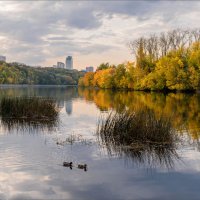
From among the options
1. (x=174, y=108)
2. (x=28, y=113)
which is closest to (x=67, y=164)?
(x=28, y=113)

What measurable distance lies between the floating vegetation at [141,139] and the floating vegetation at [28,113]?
818cm

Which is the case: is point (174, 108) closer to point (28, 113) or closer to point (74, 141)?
point (28, 113)

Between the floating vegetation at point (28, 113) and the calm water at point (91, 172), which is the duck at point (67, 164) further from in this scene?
the floating vegetation at point (28, 113)

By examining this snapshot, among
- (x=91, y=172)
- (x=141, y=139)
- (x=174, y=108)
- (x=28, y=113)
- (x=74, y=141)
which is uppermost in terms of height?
(x=28, y=113)

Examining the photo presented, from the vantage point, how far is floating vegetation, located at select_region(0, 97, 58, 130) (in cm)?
2662

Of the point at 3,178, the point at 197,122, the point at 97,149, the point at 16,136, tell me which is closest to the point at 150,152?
the point at 97,149

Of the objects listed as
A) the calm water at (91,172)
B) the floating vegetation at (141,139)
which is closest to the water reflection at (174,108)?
the floating vegetation at (141,139)

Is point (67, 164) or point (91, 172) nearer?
point (91, 172)

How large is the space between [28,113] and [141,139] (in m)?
13.1

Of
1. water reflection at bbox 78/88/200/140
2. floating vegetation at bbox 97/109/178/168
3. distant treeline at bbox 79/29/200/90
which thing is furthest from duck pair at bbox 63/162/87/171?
distant treeline at bbox 79/29/200/90

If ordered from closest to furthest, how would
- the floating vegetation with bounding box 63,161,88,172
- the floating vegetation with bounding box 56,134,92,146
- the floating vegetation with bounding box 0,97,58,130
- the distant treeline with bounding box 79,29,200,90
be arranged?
the floating vegetation with bounding box 63,161,88,172, the floating vegetation with bounding box 56,134,92,146, the floating vegetation with bounding box 0,97,58,130, the distant treeline with bounding box 79,29,200,90

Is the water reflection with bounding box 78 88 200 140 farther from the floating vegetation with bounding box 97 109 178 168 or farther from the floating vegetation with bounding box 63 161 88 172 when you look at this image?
the floating vegetation with bounding box 63 161 88 172

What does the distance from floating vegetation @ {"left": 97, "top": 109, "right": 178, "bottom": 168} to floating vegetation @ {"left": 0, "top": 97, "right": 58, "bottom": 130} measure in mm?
8178

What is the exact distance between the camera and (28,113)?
28422 mm
